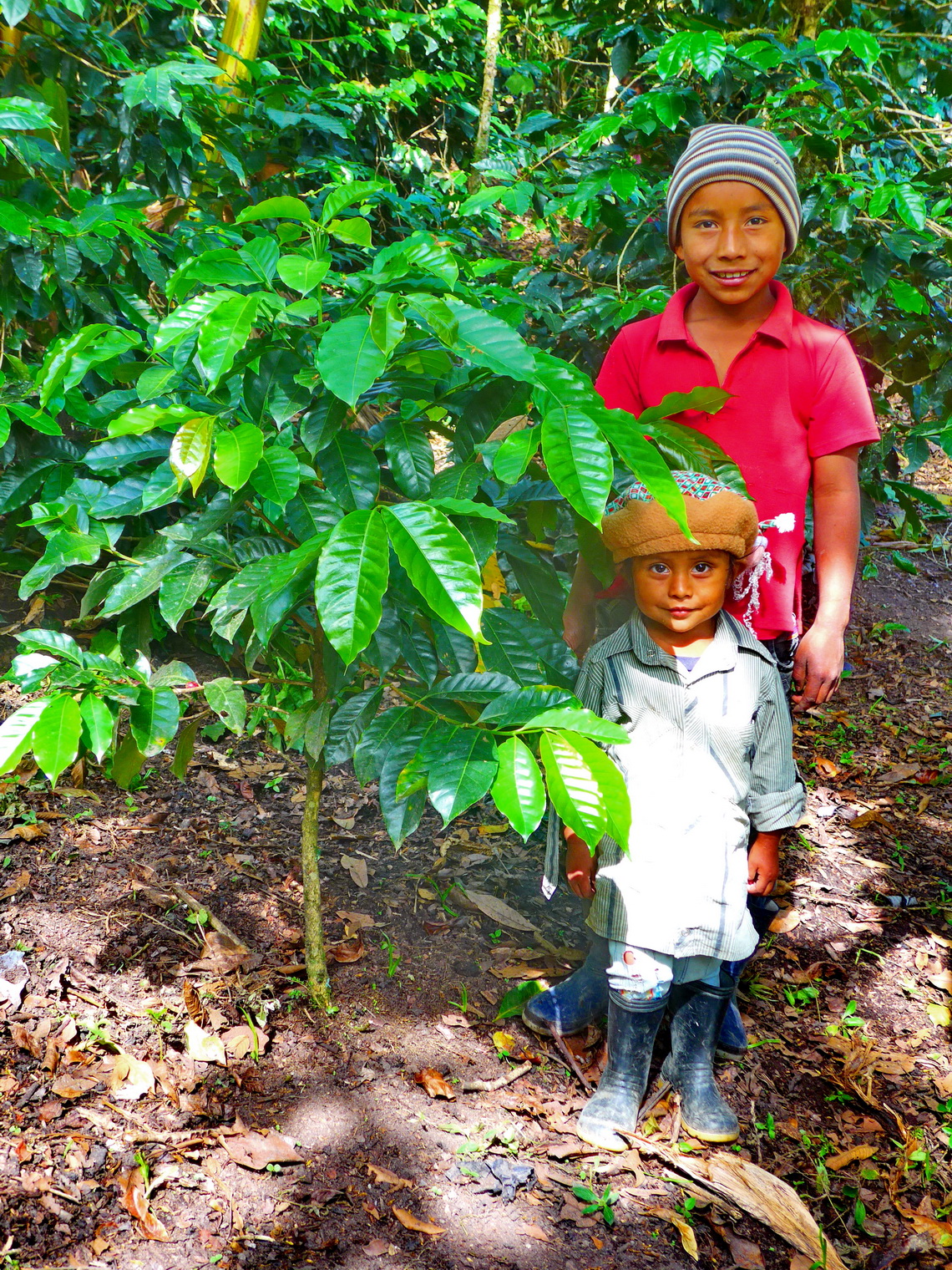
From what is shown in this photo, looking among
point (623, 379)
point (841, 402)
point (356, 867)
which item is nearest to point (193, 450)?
point (623, 379)

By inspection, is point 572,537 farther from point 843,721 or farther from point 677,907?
point 843,721

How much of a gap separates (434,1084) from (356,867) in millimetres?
805

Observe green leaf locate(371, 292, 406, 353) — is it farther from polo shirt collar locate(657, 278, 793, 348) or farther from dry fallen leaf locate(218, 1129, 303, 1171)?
dry fallen leaf locate(218, 1129, 303, 1171)

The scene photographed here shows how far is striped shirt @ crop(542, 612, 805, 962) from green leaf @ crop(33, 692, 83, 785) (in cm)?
95

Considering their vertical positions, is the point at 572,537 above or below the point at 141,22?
below

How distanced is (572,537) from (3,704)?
2.01 m

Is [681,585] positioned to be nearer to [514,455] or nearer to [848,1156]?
[514,455]

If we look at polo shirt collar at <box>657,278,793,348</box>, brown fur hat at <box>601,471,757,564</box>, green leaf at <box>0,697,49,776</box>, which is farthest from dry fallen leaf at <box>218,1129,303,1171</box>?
polo shirt collar at <box>657,278,793,348</box>

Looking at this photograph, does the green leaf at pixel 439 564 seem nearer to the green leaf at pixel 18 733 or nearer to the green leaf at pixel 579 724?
the green leaf at pixel 579 724

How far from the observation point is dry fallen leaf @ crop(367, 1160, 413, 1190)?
5.93 feet

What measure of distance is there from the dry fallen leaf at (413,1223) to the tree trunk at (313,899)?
1.68 feet

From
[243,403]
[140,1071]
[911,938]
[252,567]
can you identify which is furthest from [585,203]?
[140,1071]

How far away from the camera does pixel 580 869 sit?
199cm

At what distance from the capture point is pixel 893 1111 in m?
2.15
